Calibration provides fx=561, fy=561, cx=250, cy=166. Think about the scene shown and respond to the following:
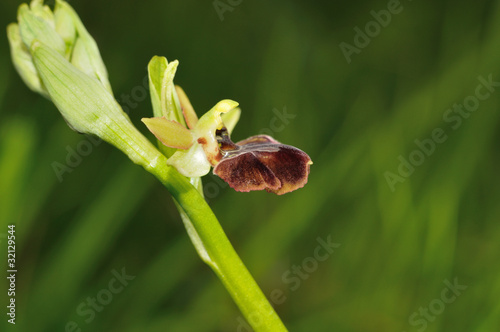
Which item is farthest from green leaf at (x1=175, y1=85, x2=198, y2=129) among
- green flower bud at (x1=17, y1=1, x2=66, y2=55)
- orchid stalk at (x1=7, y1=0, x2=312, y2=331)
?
green flower bud at (x1=17, y1=1, x2=66, y2=55)

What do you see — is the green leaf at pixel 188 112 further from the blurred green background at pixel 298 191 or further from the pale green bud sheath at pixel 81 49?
the blurred green background at pixel 298 191

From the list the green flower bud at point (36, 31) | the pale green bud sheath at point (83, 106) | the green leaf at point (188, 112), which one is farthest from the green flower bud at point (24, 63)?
the green leaf at point (188, 112)

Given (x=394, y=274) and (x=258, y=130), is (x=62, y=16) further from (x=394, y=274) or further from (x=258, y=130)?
(x=258, y=130)

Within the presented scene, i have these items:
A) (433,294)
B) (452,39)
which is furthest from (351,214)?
(452,39)

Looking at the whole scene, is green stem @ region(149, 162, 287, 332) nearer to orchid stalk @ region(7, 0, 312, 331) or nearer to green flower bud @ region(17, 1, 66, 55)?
orchid stalk @ region(7, 0, 312, 331)

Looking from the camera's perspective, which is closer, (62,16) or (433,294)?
(62,16)

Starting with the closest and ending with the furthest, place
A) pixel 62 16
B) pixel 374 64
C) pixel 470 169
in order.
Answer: pixel 62 16, pixel 470 169, pixel 374 64

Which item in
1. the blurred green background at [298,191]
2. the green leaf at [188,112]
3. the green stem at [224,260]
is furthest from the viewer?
the blurred green background at [298,191]
